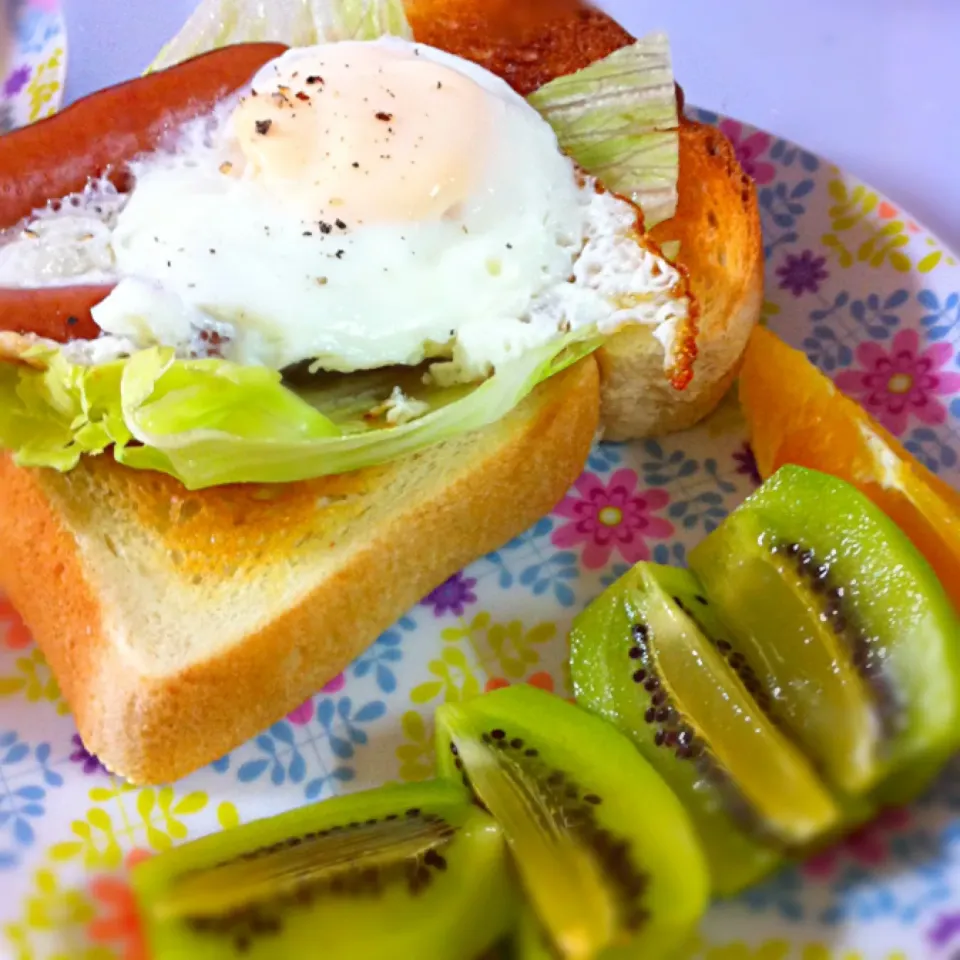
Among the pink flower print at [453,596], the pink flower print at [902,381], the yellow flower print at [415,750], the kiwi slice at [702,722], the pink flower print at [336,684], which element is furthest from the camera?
the pink flower print at [902,381]

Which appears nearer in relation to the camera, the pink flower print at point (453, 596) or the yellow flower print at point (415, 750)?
the yellow flower print at point (415, 750)

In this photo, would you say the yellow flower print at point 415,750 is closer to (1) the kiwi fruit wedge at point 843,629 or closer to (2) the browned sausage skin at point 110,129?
(1) the kiwi fruit wedge at point 843,629

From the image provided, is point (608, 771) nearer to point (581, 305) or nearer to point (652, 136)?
point (581, 305)

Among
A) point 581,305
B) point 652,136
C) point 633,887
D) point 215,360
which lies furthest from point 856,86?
point 633,887

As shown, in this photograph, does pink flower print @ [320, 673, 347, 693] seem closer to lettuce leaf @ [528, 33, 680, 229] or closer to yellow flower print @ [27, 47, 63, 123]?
lettuce leaf @ [528, 33, 680, 229]

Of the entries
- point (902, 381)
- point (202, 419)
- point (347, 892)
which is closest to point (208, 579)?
point (202, 419)

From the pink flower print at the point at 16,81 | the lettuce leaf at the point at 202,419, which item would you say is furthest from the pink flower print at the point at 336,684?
the pink flower print at the point at 16,81
